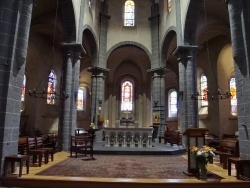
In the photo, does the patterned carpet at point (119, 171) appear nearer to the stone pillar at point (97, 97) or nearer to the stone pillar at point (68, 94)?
the stone pillar at point (68, 94)

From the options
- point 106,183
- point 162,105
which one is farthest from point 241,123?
point 162,105

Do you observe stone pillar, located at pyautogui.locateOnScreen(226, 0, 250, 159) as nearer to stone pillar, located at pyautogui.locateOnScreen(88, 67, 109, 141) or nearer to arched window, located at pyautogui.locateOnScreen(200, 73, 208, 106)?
stone pillar, located at pyautogui.locateOnScreen(88, 67, 109, 141)

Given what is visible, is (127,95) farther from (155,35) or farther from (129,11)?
(129,11)

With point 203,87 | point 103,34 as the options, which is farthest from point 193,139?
point 103,34

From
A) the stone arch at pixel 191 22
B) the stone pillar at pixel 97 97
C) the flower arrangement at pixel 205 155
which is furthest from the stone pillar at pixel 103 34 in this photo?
the flower arrangement at pixel 205 155

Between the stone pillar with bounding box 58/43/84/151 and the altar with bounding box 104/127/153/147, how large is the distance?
75.5 inches

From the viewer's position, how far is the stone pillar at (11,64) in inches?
231

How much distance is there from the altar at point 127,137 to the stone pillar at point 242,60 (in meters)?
6.11

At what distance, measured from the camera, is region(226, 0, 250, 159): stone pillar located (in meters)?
6.13

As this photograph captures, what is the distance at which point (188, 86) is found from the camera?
40.9ft

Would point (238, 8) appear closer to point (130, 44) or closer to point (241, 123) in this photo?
point (241, 123)

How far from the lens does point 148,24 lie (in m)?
18.7

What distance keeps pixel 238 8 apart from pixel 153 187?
17.5ft

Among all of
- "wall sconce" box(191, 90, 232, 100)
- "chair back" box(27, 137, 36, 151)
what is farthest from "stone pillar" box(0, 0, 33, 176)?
"wall sconce" box(191, 90, 232, 100)
